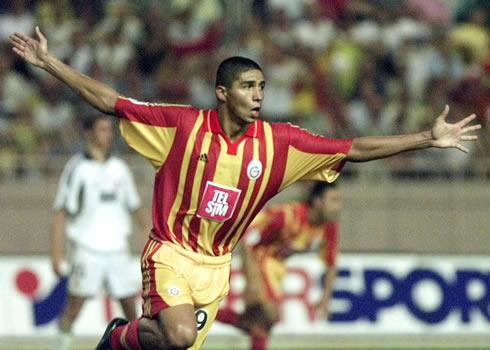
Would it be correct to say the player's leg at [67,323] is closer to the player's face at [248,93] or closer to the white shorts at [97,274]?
the white shorts at [97,274]

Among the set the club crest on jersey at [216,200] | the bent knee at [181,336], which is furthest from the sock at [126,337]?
the club crest on jersey at [216,200]

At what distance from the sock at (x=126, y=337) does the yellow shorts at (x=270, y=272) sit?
311cm

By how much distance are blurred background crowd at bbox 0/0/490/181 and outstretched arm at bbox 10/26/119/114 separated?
6.65m

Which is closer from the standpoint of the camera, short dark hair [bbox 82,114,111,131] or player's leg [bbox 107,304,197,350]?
player's leg [bbox 107,304,197,350]

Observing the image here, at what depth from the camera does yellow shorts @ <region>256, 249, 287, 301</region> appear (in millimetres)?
10719

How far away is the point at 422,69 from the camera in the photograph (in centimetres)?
1502

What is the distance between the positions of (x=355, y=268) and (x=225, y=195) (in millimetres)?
5557

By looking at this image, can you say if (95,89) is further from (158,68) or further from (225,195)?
(158,68)

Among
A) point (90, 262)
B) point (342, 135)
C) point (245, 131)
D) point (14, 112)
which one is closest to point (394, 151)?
point (245, 131)

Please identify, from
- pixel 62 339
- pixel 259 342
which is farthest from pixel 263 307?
pixel 62 339

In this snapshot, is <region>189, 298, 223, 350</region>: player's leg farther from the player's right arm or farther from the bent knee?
the player's right arm

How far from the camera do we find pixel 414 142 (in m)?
7.41

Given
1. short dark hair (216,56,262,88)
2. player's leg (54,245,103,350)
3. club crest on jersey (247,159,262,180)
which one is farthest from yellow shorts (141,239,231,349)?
player's leg (54,245,103,350)

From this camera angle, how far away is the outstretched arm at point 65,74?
7.29m
